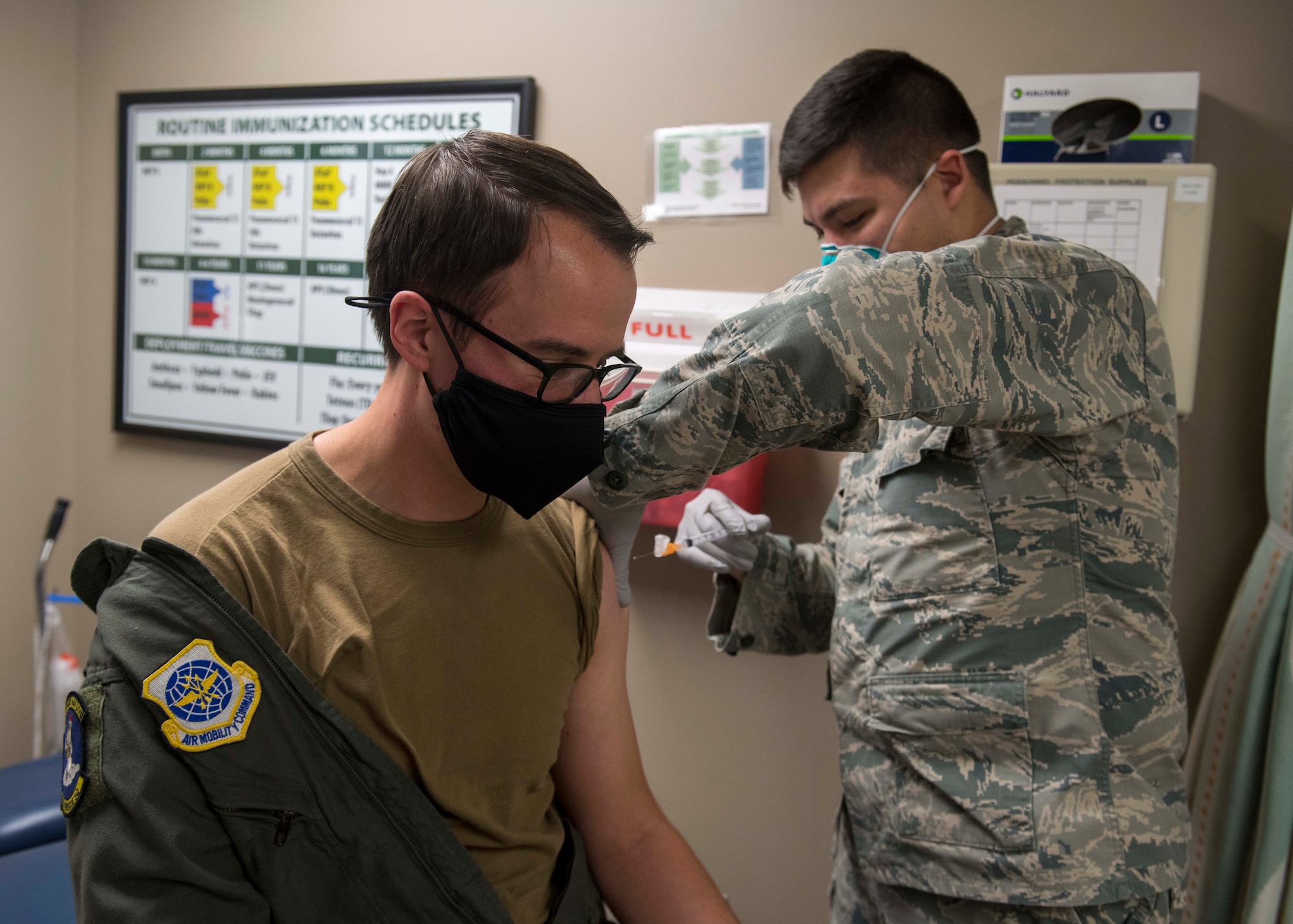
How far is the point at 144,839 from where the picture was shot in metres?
0.89

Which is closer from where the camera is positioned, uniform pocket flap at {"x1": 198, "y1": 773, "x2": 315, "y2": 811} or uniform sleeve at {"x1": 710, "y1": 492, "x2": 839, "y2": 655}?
uniform pocket flap at {"x1": 198, "y1": 773, "x2": 315, "y2": 811}

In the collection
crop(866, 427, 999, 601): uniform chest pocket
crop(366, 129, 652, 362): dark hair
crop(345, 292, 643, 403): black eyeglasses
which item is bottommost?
crop(866, 427, 999, 601): uniform chest pocket

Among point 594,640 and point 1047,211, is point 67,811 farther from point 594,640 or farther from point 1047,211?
point 1047,211

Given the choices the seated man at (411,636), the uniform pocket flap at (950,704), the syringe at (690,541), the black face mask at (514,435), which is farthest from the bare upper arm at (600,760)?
the uniform pocket flap at (950,704)

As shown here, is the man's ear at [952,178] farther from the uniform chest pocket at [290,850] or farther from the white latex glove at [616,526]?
the uniform chest pocket at [290,850]

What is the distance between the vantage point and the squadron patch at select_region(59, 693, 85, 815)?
89 centimetres

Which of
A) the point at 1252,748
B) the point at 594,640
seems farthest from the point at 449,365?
the point at 1252,748

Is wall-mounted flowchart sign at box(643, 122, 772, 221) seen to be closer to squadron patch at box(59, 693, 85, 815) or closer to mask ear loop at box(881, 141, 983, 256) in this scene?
mask ear loop at box(881, 141, 983, 256)

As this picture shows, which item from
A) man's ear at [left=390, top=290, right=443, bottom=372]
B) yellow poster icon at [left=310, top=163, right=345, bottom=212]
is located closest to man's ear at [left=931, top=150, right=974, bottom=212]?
man's ear at [left=390, top=290, right=443, bottom=372]

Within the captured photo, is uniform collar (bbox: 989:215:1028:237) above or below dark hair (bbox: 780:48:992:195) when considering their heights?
below

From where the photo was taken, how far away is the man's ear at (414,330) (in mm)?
1037

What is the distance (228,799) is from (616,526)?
642mm

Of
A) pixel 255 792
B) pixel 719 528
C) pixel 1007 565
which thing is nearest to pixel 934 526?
pixel 1007 565

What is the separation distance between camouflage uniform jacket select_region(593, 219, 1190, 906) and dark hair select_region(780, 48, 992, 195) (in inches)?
11.4
